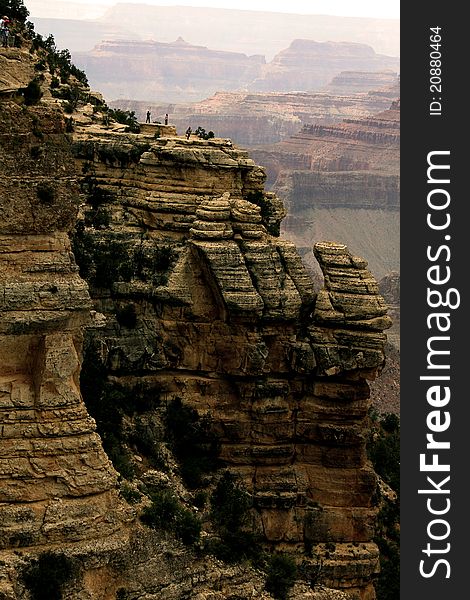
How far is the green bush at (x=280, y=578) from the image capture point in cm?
4647

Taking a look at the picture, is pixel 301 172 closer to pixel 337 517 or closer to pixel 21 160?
pixel 337 517

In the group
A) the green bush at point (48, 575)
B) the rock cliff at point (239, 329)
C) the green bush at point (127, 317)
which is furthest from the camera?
the green bush at point (127, 317)

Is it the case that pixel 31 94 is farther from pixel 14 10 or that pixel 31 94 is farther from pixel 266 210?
pixel 14 10

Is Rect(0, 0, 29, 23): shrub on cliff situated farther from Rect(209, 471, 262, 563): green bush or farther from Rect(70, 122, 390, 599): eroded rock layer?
Rect(209, 471, 262, 563): green bush

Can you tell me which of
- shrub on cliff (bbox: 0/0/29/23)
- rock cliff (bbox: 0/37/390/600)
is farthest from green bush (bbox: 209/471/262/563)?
shrub on cliff (bbox: 0/0/29/23)

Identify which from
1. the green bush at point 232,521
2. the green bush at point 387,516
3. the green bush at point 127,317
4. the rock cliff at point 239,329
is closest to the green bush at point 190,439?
the rock cliff at point 239,329

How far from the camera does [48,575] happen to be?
39.0 metres

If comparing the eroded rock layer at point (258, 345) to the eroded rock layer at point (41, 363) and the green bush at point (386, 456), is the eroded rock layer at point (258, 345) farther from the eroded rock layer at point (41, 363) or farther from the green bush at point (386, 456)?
the eroded rock layer at point (41, 363)

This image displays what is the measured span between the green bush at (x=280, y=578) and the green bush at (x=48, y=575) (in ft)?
28.5

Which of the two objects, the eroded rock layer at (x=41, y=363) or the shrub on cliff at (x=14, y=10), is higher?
the shrub on cliff at (x=14, y=10)

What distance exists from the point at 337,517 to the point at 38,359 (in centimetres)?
2317

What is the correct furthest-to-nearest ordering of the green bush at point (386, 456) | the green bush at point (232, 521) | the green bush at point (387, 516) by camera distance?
1. the green bush at point (386, 456)
2. the green bush at point (387, 516)
3. the green bush at point (232, 521)

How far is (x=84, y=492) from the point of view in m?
40.8

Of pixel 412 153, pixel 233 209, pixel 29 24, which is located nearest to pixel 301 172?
pixel 29 24
